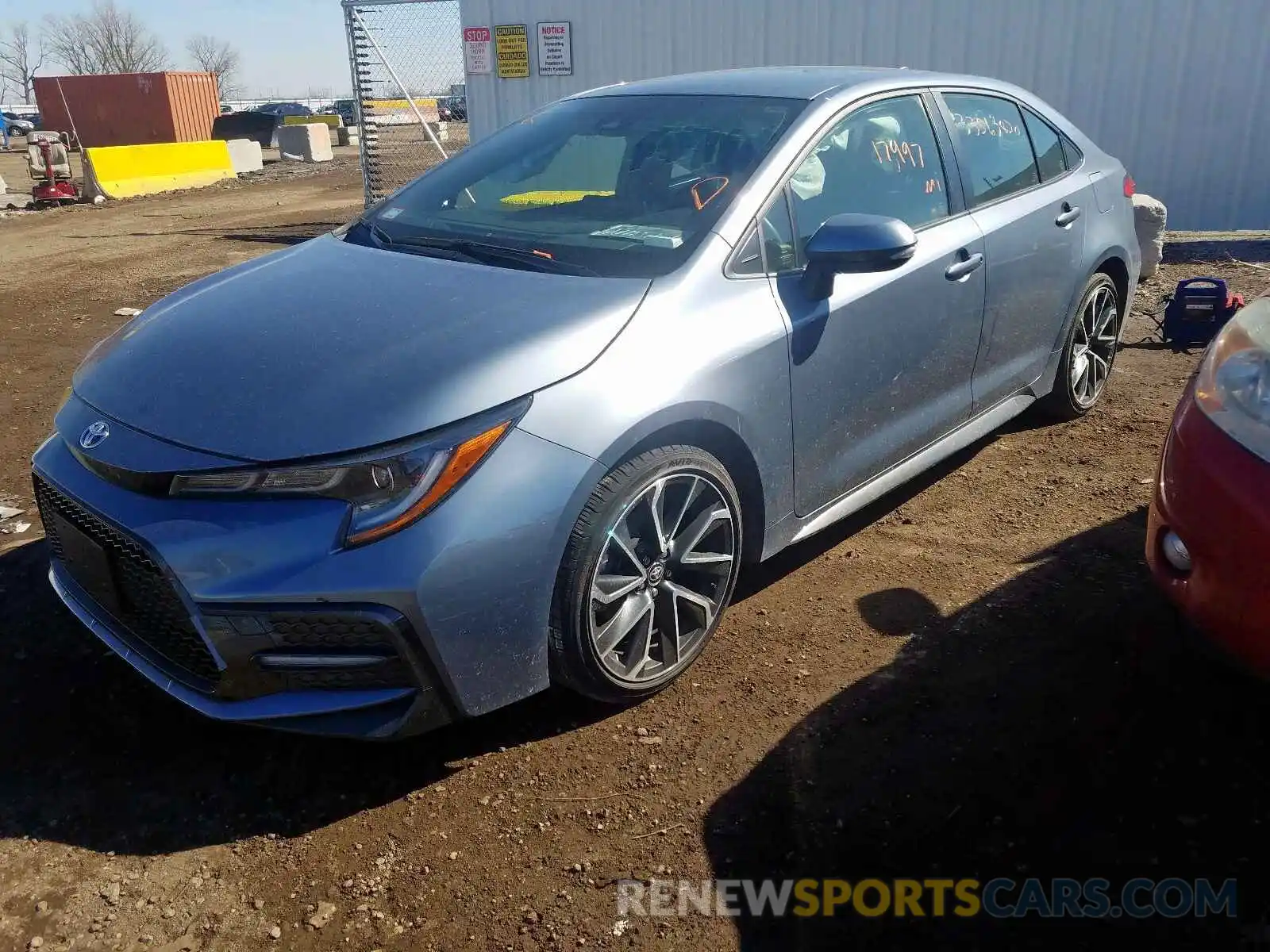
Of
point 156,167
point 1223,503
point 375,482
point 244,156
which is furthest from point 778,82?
point 244,156

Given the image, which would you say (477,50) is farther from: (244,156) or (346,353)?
(244,156)

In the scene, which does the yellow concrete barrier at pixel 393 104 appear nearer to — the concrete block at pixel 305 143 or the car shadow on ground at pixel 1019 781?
the car shadow on ground at pixel 1019 781

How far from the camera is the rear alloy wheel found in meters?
4.57

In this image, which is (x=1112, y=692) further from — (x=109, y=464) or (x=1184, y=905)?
(x=109, y=464)

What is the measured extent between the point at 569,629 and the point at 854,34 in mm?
9769

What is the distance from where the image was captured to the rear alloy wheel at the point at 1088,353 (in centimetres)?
457

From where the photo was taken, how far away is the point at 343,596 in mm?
2176

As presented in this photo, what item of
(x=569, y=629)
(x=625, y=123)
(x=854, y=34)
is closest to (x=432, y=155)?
(x=854, y=34)

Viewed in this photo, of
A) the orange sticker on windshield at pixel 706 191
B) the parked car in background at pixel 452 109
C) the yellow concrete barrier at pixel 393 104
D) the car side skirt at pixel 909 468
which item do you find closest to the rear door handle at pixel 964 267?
the car side skirt at pixel 909 468

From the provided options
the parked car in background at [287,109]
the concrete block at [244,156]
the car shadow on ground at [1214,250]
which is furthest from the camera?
the parked car in background at [287,109]

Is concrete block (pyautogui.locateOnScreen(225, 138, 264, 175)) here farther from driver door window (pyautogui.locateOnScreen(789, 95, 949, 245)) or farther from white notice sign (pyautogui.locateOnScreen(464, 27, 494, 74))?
driver door window (pyautogui.locateOnScreen(789, 95, 949, 245))

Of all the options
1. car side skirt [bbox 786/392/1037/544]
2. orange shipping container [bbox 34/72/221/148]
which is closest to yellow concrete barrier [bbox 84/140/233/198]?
orange shipping container [bbox 34/72/221/148]

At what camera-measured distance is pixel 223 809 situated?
2482 millimetres

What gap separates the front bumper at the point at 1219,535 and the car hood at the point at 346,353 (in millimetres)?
1439
